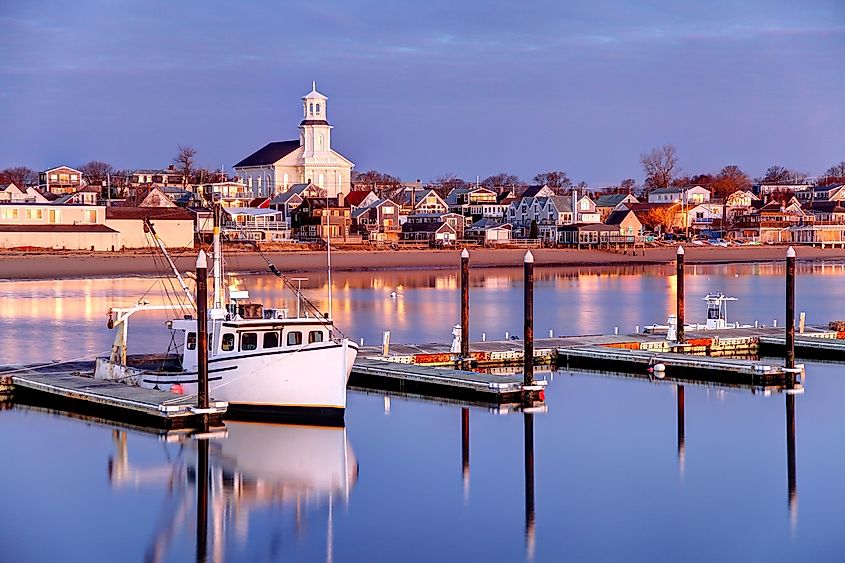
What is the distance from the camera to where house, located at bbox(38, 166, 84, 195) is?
150550 mm

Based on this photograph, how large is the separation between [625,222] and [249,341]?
108 m

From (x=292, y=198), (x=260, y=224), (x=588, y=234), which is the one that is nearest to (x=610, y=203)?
(x=588, y=234)

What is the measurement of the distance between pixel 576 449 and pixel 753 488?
4.40 m

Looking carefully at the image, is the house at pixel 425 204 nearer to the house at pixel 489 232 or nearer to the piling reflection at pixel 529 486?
the house at pixel 489 232

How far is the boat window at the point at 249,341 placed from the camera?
2795 centimetres

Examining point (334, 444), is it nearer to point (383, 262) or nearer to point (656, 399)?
point (656, 399)

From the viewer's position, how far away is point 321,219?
389 ft

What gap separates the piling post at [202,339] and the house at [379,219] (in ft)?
317

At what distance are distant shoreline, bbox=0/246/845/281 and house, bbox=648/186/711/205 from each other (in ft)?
92.7

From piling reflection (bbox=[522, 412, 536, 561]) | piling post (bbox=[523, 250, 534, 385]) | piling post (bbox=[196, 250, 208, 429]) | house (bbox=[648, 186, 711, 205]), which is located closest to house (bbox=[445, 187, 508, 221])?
house (bbox=[648, 186, 711, 205])

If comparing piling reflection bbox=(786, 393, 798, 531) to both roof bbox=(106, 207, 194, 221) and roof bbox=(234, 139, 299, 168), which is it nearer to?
roof bbox=(106, 207, 194, 221)

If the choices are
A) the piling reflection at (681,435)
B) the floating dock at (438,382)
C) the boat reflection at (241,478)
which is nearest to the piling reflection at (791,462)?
the piling reflection at (681,435)

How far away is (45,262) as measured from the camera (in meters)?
92.1

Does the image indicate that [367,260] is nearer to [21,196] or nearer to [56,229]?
[56,229]
